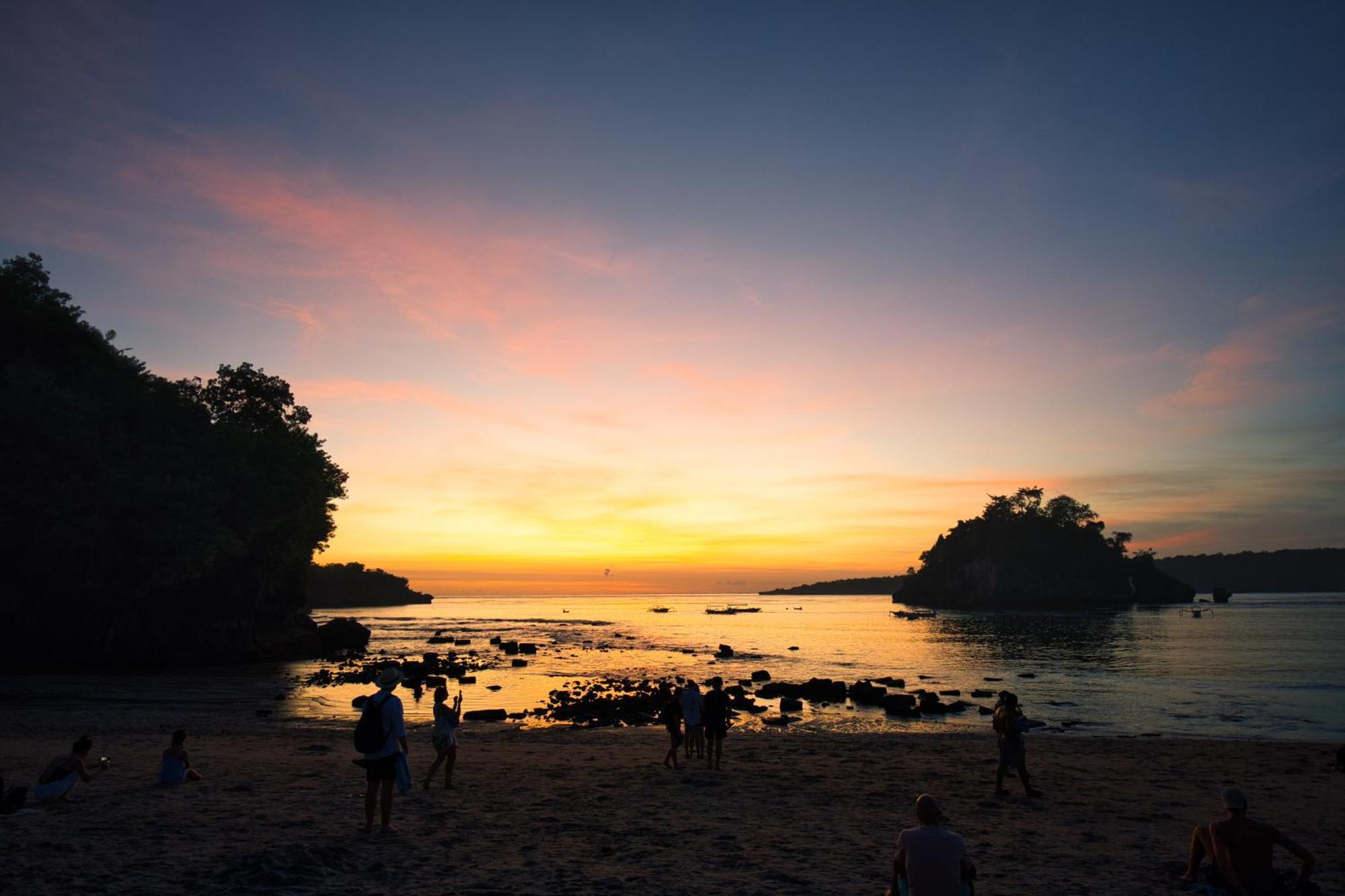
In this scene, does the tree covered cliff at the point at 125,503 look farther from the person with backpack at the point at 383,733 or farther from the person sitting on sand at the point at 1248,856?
the person sitting on sand at the point at 1248,856

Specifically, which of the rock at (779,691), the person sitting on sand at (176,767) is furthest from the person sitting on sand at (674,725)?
the rock at (779,691)

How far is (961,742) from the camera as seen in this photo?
79.7ft

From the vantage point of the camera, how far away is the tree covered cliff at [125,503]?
125 ft

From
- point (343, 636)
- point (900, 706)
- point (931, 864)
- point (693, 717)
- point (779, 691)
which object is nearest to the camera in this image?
point (931, 864)

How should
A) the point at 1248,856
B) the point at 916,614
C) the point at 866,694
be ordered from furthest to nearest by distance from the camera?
the point at 916,614
the point at 866,694
the point at 1248,856

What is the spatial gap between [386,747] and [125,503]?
39.1 m

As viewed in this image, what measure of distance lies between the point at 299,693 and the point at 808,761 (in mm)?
28522

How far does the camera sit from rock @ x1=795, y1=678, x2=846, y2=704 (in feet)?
125

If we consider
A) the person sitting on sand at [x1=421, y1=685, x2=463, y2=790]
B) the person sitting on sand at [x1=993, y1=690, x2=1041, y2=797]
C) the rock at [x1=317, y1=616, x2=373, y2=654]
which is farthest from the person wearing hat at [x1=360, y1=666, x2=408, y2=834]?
the rock at [x1=317, y1=616, x2=373, y2=654]

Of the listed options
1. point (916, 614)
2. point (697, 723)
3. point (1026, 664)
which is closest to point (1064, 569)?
point (916, 614)

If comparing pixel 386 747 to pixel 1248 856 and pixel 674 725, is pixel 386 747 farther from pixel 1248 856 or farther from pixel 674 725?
pixel 1248 856

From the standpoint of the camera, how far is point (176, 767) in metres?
14.7

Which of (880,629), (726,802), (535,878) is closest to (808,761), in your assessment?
(726,802)

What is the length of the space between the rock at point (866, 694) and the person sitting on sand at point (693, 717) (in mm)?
19727
